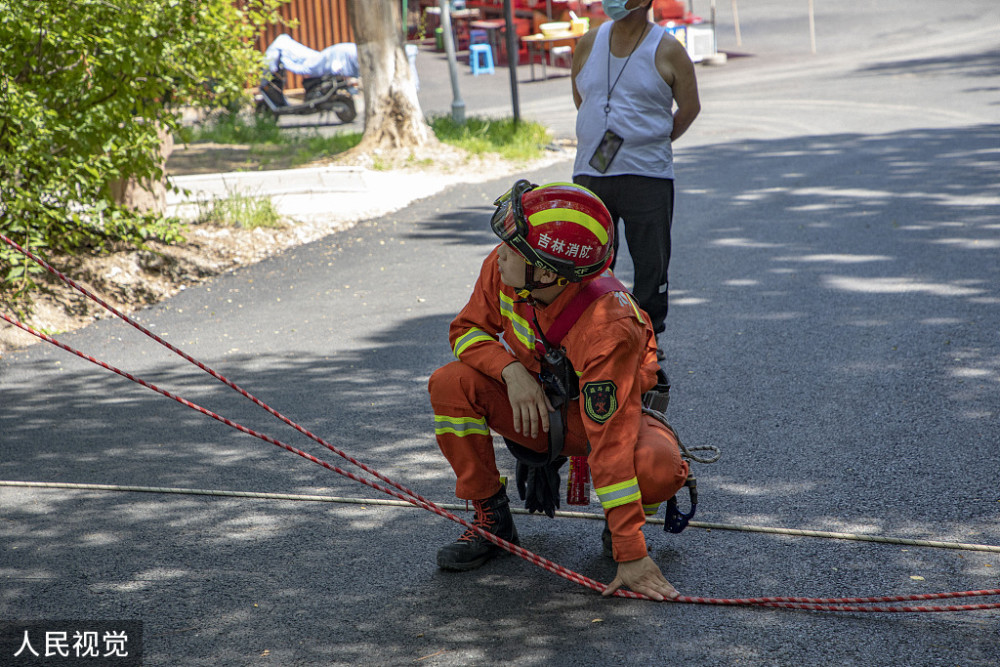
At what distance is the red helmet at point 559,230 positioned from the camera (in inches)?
112

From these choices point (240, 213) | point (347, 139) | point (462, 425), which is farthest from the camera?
point (347, 139)

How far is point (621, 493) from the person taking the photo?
2.82 m

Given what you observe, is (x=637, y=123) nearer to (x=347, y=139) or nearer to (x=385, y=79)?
(x=385, y=79)

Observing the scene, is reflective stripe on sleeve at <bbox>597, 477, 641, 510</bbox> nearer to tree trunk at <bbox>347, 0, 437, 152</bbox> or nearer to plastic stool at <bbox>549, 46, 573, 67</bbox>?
tree trunk at <bbox>347, 0, 437, 152</bbox>

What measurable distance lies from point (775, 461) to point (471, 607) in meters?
1.55

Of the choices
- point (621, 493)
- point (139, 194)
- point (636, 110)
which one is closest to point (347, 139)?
point (139, 194)

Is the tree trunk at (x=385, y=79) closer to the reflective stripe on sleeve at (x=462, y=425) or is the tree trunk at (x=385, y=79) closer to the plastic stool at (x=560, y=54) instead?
the reflective stripe on sleeve at (x=462, y=425)

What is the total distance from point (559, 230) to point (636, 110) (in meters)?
2.04

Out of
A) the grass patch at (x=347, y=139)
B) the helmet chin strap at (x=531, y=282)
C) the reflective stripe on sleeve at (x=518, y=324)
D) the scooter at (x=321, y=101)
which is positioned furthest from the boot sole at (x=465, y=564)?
the scooter at (x=321, y=101)

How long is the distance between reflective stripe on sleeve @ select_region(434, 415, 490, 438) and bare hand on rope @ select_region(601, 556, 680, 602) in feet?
1.97

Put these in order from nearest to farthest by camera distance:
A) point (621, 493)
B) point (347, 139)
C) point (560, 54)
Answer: point (621, 493), point (347, 139), point (560, 54)

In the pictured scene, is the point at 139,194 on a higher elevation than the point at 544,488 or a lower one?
higher

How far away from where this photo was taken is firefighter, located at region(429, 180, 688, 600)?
9.32 ft

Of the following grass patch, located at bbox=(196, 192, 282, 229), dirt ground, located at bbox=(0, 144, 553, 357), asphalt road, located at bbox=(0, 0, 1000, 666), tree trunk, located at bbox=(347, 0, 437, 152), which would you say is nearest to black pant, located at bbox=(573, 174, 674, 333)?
asphalt road, located at bbox=(0, 0, 1000, 666)
